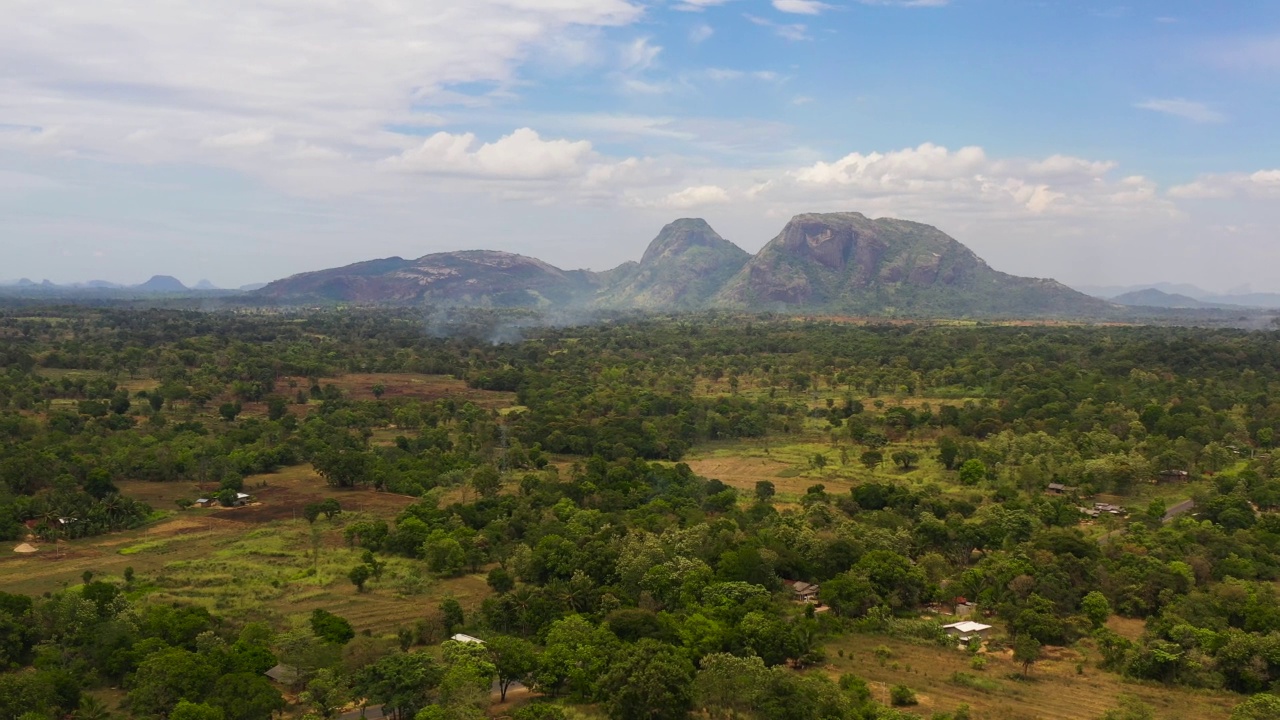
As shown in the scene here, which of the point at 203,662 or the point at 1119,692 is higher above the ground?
the point at 203,662

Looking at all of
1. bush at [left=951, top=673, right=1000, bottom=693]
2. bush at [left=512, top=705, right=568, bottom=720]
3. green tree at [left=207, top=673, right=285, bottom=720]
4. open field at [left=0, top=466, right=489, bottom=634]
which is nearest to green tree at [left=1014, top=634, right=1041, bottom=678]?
bush at [left=951, top=673, right=1000, bottom=693]

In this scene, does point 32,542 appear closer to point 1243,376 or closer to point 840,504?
point 840,504

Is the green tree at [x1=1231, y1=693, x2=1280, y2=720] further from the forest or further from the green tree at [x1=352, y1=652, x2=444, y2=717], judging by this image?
the green tree at [x1=352, y1=652, x2=444, y2=717]

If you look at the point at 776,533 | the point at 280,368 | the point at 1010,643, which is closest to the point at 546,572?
the point at 776,533

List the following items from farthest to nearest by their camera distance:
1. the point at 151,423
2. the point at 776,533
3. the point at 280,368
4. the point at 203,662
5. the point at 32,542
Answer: the point at 280,368 < the point at 151,423 < the point at 32,542 < the point at 776,533 < the point at 203,662

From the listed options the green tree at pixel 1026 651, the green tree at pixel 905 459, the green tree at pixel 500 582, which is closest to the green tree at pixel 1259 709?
the green tree at pixel 1026 651

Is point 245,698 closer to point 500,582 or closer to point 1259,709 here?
point 500,582
